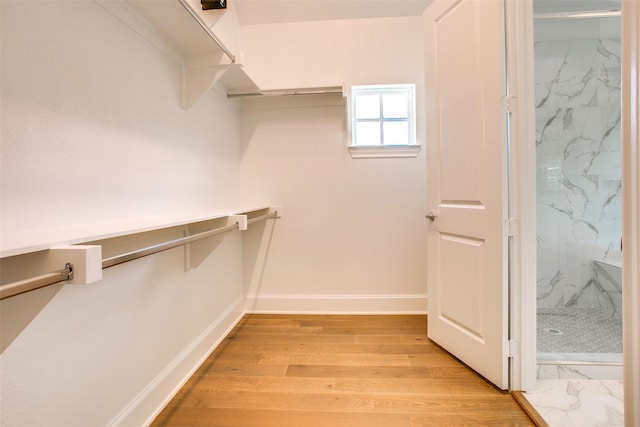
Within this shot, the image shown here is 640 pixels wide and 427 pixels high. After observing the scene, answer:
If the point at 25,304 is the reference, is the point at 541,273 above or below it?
below

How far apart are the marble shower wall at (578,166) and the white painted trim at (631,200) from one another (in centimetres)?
182

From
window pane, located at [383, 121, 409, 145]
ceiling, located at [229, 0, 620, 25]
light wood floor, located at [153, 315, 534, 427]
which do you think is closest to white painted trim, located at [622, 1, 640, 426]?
light wood floor, located at [153, 315, 534, 427]

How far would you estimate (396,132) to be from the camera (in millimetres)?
2457

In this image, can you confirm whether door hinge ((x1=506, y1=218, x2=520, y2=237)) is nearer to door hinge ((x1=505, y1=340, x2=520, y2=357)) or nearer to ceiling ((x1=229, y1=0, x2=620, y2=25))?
door hinge ((x1=505, y1=340, x2=520, y2=357))

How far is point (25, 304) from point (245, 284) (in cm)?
183

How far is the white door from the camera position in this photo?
1.42 m

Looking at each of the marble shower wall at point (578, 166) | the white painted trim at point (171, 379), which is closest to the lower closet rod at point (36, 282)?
the white painted trim at point (171, 379)

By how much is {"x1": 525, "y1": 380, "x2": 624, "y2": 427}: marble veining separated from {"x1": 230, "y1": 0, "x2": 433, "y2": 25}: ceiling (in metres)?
2.66

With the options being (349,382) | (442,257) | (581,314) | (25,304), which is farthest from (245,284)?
(581,314)

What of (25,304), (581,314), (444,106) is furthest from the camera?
(581,314)

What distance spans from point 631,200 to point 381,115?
1.88 m

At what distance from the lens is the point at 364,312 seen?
2.40 m

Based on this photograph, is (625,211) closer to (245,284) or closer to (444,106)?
(444,106)

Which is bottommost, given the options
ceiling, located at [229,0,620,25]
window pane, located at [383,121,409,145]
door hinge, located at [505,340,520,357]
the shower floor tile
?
the shower floor tile
